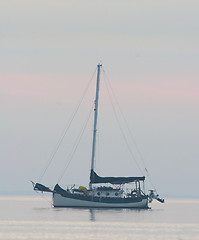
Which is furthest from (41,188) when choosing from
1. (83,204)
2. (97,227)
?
(97,227)

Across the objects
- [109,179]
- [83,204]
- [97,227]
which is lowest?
[97,227]

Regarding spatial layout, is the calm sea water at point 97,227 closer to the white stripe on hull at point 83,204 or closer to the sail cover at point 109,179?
the white stripe on hull at point 83,204

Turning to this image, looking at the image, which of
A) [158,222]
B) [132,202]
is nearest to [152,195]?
[132,202]

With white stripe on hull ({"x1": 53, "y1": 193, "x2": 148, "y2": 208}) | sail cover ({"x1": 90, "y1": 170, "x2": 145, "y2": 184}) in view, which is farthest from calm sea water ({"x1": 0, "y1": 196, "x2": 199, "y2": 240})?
sail cover ({"x1": 90, "y1": 170, "x2": 145, "y2": 184})

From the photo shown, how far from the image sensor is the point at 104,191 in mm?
148250

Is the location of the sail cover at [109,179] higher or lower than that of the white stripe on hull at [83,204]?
higher

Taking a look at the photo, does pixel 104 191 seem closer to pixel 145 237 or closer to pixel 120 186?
pixel 120 186

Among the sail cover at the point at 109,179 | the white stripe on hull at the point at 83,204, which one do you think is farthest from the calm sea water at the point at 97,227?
the sail cover at the point at 109,179

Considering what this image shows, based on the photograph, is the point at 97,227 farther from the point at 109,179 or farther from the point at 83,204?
the point at 83,204

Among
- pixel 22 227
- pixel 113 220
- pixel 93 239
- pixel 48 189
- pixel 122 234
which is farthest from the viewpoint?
pixel 48 189

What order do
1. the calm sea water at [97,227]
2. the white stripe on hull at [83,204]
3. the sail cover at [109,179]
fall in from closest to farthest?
the calm sea water at [97,227] < the sail cover at [109,179] < the white stripe on hull at [83,204]

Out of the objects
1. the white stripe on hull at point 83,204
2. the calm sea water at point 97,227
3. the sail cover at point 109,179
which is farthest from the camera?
the white stripe on hull at point 83,204

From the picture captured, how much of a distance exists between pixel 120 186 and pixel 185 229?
3501cm

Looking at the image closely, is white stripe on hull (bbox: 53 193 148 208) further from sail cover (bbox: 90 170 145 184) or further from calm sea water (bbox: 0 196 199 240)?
calm sea water (bbox: 0 196 199 240)
